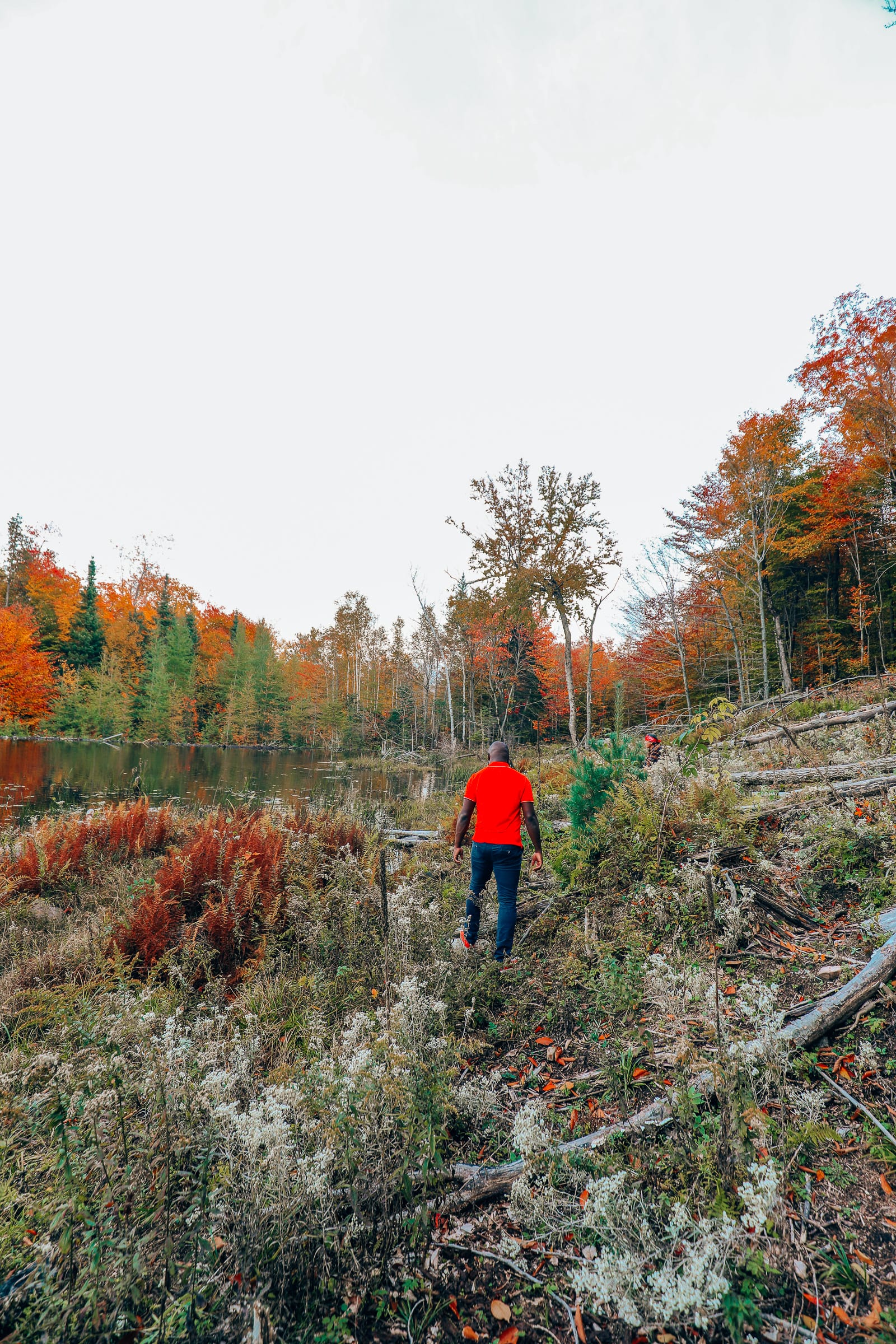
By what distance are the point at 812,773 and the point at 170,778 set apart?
20.4m

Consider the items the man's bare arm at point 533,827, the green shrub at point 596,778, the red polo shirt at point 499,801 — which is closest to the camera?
the red polo shirt at point 499,801

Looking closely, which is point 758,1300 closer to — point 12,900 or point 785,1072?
point 785,1072

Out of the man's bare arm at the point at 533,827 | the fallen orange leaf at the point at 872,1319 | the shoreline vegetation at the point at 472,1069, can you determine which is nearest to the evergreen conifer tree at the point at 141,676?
the shoreline vegetation at the point at 472,1069

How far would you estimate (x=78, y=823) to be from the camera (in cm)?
782

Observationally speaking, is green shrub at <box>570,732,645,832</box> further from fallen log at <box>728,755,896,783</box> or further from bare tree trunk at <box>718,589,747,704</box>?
bare tree trunk at <box>718,589,747,704</box>

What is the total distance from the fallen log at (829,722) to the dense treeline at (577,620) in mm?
5863

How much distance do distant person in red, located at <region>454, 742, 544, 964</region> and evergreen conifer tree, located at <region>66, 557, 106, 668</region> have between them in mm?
42997

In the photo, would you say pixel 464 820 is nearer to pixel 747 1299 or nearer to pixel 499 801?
pixel 499 801

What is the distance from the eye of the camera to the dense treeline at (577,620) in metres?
17.5

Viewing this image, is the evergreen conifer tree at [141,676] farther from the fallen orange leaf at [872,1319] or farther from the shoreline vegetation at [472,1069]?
the fallen orange leaf at [872,1319]

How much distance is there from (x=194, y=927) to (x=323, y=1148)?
9.93 ft

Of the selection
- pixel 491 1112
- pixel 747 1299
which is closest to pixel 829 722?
pixel 491 1112

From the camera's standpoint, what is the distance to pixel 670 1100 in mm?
2295

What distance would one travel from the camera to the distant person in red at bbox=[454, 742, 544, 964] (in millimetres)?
4566
